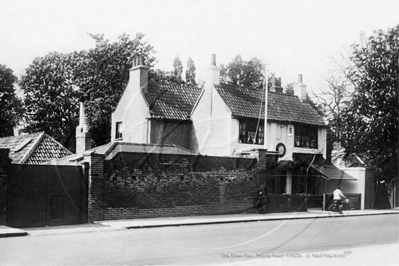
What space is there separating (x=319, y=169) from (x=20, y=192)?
20.1 meters

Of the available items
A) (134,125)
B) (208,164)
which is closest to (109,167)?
(208,164)

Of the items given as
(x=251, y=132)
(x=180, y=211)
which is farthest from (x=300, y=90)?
(x=180, y=211)

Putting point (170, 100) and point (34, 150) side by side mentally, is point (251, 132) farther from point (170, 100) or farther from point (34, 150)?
point (34, 150)

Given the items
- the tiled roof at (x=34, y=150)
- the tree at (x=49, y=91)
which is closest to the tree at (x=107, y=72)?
the tree at (x=49, y=91)

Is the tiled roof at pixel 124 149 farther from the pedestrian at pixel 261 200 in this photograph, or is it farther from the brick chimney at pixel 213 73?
the brick chimney at pixel 213 73

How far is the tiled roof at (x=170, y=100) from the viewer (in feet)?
102

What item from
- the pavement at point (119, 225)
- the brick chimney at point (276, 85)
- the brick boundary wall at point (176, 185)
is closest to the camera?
the pavement at point (119, 225)

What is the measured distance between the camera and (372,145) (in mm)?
32250

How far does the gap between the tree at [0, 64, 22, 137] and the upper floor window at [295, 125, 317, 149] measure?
2640 cm

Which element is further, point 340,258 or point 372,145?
point 372,145

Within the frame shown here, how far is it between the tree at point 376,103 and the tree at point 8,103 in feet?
96.1

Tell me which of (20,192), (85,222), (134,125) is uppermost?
(134,125)

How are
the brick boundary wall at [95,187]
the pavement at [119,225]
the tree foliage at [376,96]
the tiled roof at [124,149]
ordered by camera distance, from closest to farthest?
the pavement at [119,225]
the brick boundary wall at [95,187]
the tiled roof at [124,149]
the tree foliage at [376,96]

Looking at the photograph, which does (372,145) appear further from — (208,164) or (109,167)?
(109,167)
